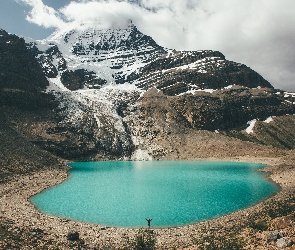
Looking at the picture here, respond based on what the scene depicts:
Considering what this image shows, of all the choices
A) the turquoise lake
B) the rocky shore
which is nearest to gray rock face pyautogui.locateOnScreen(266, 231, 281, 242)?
the rocky shore

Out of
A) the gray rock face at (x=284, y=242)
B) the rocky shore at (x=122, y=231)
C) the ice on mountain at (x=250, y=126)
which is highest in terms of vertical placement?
the ice on mountain at (x=250, y=126)

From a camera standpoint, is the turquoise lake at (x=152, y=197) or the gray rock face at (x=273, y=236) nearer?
the gray rock face at (x=273, y=236)

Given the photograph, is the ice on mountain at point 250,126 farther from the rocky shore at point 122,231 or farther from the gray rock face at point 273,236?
the gray rock face at point 273,236

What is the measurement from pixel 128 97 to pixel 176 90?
30.2m

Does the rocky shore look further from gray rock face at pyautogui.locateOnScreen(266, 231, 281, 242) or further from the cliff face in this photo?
the cliff face

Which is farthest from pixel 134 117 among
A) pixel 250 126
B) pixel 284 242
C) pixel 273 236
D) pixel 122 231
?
pixel 284 242

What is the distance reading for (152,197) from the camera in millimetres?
55625

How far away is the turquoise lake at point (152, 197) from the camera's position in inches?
1718

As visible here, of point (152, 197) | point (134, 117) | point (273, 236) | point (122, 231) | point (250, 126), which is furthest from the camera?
point (250, 126)

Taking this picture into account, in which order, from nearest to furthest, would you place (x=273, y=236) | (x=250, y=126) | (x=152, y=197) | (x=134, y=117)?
(x=273, y=236), (x=152, y=197), (x=134, y=117), (x=250, y=126)

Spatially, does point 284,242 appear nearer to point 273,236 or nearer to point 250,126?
point 273,236

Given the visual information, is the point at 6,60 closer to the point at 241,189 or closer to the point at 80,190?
the point at 80,190

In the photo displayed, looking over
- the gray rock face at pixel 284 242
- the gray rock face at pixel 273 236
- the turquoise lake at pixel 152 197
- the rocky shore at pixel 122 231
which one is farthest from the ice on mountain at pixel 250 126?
the gray rock face at pixel 284 242

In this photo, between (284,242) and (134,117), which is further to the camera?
(134,117)
